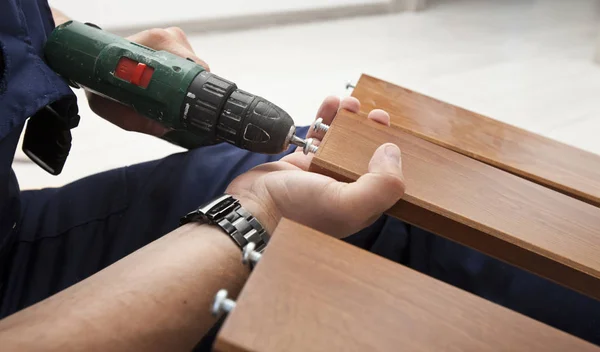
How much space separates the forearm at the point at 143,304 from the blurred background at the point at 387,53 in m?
0.78

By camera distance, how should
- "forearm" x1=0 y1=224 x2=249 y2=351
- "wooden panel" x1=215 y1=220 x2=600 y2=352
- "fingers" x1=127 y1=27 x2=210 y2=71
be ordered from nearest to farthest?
"wooden panel" x1=215 y1=220 x2=600 y2=352
"forearm" x1=0 y1=224 x2=249 y2=351
"fingers" x1=127 y1=27 x2=210 y2=71

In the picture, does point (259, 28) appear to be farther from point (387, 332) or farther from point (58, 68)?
point (387, 332)

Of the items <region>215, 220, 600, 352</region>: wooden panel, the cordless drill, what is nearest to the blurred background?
the cordless drill

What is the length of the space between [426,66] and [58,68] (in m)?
1.13

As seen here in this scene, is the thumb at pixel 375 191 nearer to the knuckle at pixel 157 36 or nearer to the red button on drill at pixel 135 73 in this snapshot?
the red button on drill at pixel 135 73

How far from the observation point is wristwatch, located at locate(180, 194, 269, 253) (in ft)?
1.78

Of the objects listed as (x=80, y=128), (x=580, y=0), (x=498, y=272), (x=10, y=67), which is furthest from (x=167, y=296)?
(x=580, y=0)

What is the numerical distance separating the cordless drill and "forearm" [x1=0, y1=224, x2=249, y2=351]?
12cm

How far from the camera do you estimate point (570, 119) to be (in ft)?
4.62

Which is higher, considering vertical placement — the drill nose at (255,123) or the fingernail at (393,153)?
the fingernail at (393,153)

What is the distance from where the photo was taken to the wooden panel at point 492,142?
0.62 metres

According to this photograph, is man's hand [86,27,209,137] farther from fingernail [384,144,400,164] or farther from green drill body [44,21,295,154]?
fingernail [384,144,400,164]

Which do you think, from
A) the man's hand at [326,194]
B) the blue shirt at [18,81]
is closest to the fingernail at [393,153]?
the man's hand at [326,194]

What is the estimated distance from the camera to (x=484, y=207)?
1.77ft
